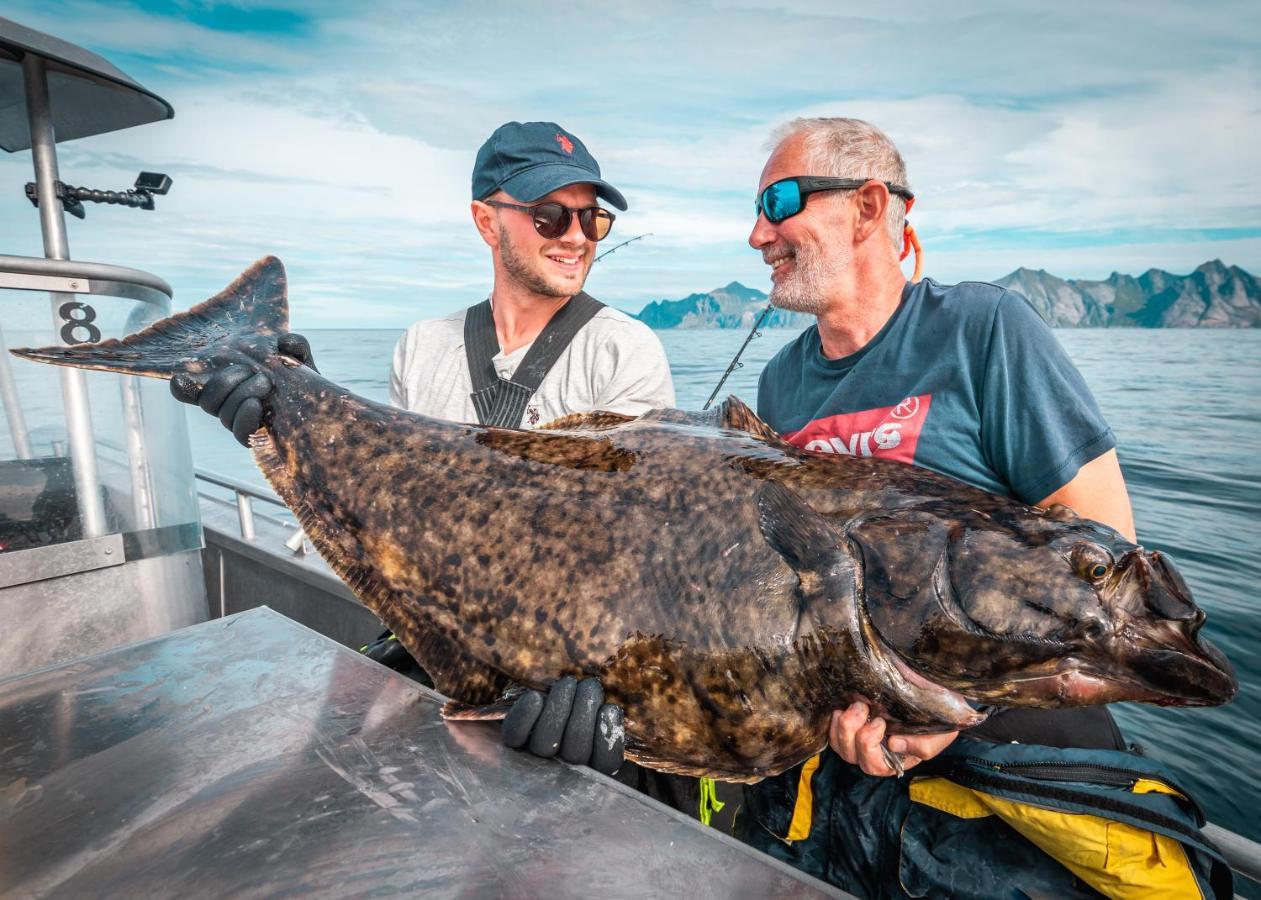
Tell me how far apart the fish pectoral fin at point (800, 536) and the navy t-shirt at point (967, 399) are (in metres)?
0.72

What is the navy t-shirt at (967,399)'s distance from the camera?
2.39 metres

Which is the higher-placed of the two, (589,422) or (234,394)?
(234,394)

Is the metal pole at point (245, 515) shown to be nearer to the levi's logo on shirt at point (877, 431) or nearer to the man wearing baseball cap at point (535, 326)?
the man wearing baseball cap at point (535, 326)

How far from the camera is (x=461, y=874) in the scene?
1.21 metres

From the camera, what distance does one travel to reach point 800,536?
181cm

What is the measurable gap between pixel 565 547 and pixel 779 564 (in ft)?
1.92

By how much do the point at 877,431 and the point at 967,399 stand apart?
1.09ft

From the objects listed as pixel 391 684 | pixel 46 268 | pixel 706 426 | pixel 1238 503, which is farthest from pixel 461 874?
pixel 1238 503

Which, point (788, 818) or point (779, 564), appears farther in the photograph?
point (788, 818)

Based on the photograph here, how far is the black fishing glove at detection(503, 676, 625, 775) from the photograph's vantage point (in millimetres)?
1681

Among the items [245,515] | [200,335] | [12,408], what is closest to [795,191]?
[200,335]

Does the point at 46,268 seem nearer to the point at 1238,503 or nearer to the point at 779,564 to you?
the point at 779,564

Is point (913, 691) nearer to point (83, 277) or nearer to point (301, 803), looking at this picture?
point (301, 803)

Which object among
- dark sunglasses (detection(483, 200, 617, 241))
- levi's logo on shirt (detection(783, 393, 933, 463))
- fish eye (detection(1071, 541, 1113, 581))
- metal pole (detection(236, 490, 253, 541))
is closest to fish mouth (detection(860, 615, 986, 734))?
fish eye (detection(1071, 541, 1113, 581))
